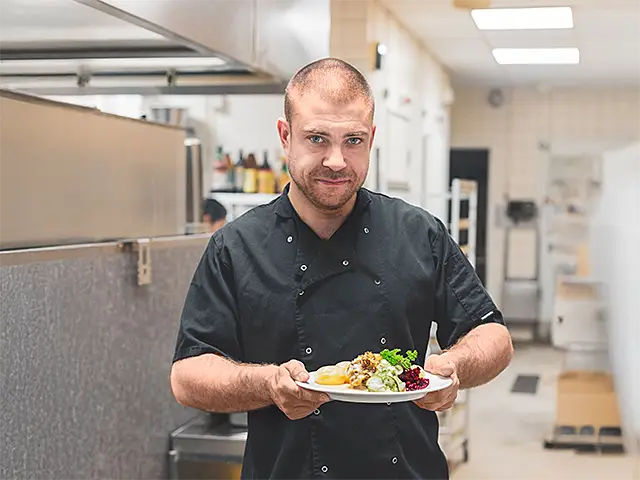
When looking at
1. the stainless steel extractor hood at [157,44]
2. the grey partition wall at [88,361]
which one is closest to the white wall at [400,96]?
the stainless steel extractor hood at [157,44]

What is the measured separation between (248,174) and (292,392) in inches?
111

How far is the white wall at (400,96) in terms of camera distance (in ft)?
16.4

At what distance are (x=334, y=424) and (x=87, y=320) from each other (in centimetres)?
70

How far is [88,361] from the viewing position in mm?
2164

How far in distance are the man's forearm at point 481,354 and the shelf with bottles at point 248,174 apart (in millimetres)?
2513

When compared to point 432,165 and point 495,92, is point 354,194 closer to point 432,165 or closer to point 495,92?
point 432,165

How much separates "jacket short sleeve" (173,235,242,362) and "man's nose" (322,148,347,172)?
0.94 feet

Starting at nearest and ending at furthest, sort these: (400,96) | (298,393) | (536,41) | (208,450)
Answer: (298,393) → (208,450) → (400,96) → (536,41)

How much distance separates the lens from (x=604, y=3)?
534cm

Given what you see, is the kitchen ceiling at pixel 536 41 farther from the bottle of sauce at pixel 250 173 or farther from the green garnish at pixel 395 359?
the green garnish at pixel 395 359

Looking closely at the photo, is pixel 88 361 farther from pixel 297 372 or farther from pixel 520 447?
pixel 520 447

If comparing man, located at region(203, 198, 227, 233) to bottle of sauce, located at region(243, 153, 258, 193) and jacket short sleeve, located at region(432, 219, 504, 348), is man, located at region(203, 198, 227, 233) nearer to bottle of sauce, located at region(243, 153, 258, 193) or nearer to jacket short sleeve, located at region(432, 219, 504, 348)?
bottle of sauce, located at region(243, 153, 258, 193)

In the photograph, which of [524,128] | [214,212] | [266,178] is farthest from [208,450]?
[524,128]

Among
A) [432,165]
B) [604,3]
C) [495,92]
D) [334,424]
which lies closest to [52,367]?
[334,424]
